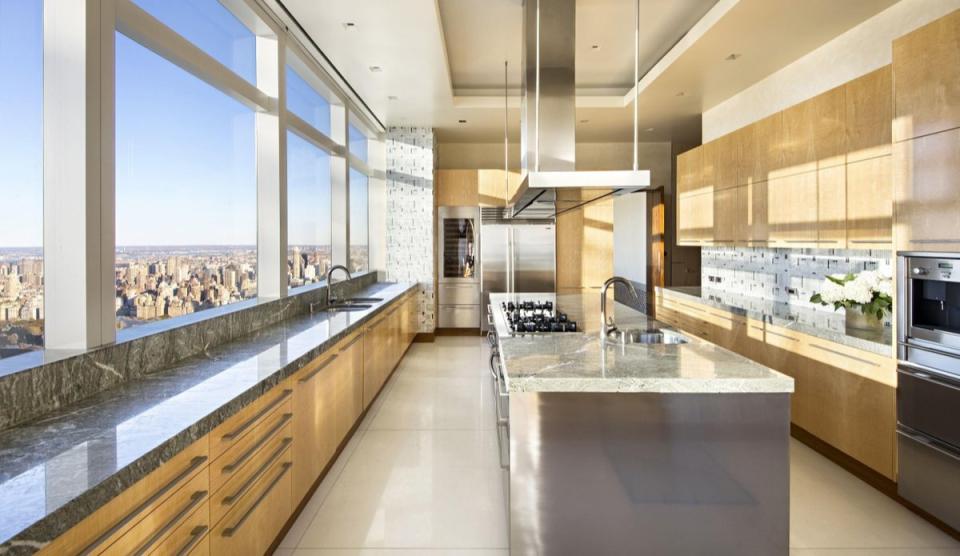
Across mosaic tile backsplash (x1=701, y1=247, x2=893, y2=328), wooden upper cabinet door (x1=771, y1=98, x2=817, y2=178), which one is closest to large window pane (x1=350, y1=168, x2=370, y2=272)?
mosaic tile backsplash (x1=701, y1=247, x2=893, y2=328)

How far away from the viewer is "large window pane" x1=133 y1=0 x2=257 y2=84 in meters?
2.79

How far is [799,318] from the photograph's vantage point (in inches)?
156

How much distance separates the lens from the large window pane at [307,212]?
4.50 metres

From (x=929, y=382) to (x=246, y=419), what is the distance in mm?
3061

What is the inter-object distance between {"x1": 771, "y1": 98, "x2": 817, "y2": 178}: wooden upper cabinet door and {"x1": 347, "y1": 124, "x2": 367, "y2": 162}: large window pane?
441cm

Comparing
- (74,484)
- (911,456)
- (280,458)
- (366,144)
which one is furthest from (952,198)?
(366,144)

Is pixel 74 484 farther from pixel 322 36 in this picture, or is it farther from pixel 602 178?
pixel 322 36

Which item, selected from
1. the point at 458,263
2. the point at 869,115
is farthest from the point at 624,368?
the point at 458,263

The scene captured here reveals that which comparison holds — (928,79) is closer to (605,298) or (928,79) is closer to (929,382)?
(929,382)

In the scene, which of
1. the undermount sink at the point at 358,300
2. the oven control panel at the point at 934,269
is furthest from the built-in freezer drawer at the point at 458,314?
the oven control panel at the point at 934,269

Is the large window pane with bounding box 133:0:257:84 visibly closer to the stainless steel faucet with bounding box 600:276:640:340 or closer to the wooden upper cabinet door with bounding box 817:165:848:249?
the stainless steel faucet with bounding box 600:276:640:340

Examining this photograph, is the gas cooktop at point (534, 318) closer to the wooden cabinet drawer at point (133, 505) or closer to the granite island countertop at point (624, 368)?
the granite island countertop at point (624, 368)

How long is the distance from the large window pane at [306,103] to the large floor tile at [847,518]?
430 centimetres

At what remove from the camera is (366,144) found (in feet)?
24.6
